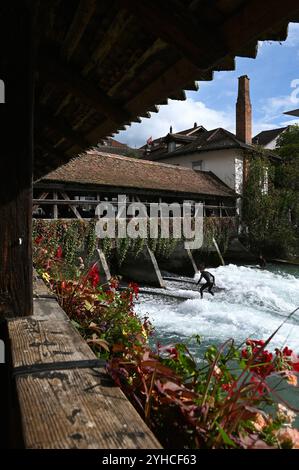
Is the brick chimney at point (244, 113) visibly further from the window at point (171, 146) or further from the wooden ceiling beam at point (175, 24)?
the wooden ceiling beam at point (175, 24)

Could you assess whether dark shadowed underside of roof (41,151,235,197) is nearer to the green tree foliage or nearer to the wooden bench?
the green tree foliage

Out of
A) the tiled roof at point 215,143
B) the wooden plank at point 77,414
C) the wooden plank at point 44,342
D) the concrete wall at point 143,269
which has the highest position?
the tiled roof at point 215,143

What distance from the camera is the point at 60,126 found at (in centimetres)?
344

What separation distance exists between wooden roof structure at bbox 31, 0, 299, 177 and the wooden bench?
1.27m

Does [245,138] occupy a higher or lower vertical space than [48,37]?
higher

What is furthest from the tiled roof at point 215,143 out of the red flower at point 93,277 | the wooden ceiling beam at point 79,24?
the wooden ceiling beam at point 79,24

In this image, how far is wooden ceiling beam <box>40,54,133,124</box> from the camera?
215 cm

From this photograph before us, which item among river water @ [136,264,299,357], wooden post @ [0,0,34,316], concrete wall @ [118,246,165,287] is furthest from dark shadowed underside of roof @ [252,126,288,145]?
wooden post @ [0,0,34,316]

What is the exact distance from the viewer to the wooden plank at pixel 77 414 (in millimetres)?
869

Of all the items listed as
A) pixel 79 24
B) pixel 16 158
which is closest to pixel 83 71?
pixel 79 24

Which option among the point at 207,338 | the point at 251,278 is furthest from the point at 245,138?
the point at 207,338

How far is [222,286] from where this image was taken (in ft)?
42.2

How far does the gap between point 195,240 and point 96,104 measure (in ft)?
45.7
